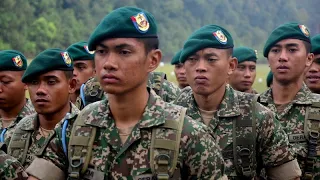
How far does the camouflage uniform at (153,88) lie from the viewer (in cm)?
605

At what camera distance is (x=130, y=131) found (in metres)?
3.26

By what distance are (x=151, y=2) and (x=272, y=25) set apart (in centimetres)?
908

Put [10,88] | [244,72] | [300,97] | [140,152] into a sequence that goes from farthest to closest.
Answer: [244,72] → [10,88] → [300,97] → [140,152]

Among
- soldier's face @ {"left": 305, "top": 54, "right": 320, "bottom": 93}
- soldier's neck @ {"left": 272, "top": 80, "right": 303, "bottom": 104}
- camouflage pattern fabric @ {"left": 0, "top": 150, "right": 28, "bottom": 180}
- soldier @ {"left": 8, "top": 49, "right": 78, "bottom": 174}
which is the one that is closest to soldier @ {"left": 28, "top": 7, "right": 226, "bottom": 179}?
camouflage pattern fabric @ {"left": 0, "top": 150, "right": 28, "bottom": 180}

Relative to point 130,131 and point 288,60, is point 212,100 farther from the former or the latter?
point 130,131

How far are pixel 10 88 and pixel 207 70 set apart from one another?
2.53m

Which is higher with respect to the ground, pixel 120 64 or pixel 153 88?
pixel 153 88

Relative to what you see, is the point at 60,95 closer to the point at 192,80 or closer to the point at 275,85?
the point at 192,80

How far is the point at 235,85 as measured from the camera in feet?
26.2

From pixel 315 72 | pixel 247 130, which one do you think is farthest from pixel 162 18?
pixel 247 130

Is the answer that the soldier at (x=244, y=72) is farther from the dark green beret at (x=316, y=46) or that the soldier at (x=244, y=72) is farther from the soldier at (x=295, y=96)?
the soldier at (x=295, y=96)

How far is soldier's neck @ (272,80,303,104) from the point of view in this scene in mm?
5501

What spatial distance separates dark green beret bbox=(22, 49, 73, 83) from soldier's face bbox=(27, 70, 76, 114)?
6 centimetres

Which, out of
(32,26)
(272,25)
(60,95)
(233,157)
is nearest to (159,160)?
(233,157)
